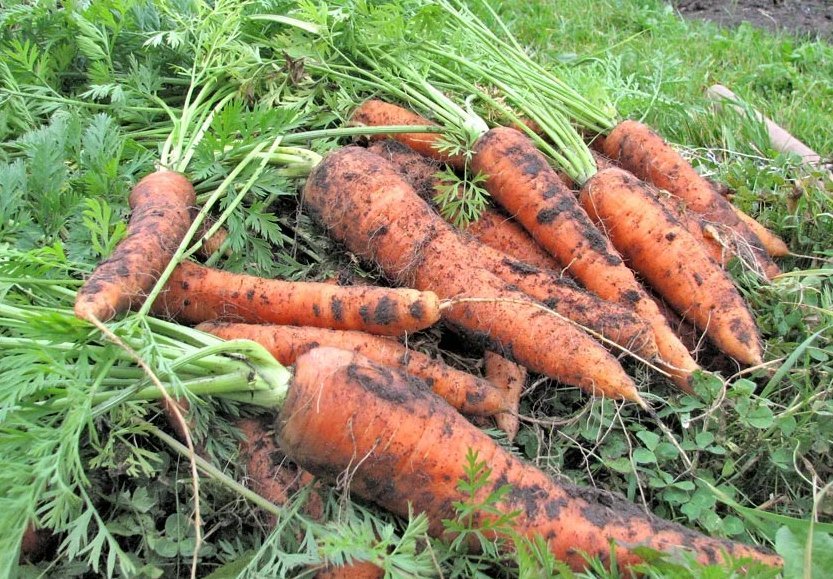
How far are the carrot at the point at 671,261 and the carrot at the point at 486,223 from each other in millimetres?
234

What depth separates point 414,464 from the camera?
5.08 feet

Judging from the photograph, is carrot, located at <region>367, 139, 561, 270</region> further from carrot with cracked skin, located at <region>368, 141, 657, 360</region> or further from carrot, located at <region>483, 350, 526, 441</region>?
carrot, located at <region>483, 350, 526, 441</region>

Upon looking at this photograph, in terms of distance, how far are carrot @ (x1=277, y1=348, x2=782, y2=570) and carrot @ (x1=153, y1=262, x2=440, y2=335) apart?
0.28m

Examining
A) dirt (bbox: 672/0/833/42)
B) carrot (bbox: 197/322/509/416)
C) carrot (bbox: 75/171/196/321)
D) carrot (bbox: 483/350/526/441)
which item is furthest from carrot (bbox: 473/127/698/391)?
dirt (bbox: 672/0/833/42)

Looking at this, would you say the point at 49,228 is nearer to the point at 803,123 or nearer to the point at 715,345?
the point at 715,345

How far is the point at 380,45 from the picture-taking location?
238cm

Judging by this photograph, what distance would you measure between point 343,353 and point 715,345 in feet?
3.70

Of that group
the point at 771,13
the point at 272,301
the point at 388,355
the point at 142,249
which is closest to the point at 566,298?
the point at 388,355

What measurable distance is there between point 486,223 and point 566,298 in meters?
0.45

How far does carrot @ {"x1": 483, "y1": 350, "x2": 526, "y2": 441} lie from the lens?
1799mm

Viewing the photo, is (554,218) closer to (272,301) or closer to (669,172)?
(669,172)

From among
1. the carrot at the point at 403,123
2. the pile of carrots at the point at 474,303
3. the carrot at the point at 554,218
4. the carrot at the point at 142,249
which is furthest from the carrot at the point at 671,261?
the carrot at the point at 142,249

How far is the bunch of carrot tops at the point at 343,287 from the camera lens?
1434 millimetres

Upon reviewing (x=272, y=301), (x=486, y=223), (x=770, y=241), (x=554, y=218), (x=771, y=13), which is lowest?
(x=272, y=301)
